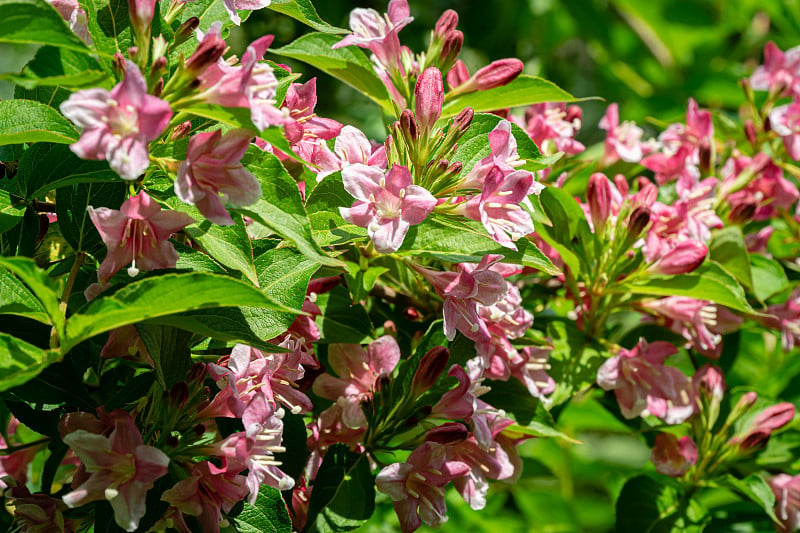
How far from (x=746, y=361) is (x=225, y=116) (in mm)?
1681

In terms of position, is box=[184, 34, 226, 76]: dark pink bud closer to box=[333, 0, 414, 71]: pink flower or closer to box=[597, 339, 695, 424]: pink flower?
box=[333, 0, 414, 71]: pink flower

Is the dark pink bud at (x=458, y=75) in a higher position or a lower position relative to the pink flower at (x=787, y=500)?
higher

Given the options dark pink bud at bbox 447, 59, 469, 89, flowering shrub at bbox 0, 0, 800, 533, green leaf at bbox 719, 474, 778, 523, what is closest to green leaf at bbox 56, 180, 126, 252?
flowering shrub at bbox 0, 0, 800, 533

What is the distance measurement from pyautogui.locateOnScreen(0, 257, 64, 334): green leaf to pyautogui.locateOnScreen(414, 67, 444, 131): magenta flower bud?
1.62ft

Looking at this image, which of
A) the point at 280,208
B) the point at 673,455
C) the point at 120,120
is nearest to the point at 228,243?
the point at 280,208

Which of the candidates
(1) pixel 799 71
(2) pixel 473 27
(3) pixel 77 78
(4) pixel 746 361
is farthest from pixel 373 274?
(2) pixel 473 27

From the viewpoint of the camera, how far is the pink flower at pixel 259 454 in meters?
0.84

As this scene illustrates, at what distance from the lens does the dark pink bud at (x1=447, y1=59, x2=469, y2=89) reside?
126cm

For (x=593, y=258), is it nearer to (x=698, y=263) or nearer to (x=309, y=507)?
(x=698, y=263)

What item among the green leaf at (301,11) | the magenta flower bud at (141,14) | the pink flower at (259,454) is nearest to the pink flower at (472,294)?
the pink flower at (259,454)

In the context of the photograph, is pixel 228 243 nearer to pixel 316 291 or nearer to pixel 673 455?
pixel 316 291

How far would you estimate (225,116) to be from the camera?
75 cm

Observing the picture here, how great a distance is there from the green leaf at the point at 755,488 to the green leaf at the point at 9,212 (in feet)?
3.81

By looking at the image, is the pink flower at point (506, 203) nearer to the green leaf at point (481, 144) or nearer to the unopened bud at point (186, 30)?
the green leaf at point (481, 144)
